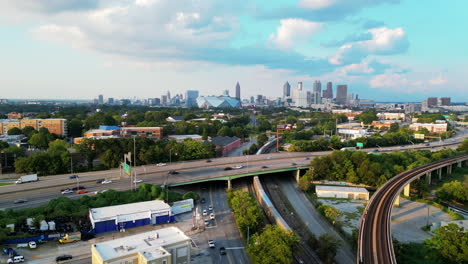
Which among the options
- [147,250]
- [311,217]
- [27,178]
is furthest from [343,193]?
[27,178]

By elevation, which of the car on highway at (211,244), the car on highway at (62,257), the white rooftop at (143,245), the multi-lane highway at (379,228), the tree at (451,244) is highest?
the white rooftop at (143,245)

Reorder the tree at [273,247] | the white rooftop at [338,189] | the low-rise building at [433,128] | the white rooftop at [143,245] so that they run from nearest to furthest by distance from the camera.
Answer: the white rooftop at [143,245] → the tree at [273,247] → the white rooftop at [338,189] → the low-rise building at [433,128]

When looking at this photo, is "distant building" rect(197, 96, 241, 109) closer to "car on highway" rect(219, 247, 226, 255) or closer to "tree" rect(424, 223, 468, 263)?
"car on highway" rect(219, 247, 226, 255)

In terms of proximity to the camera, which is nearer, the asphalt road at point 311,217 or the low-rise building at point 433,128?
the asphalt road at point 311,217

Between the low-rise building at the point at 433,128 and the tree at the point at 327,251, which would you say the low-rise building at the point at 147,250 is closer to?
the tree at the point at 327,251

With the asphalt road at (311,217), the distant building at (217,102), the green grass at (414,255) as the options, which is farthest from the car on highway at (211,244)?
the distant building at (217,102)

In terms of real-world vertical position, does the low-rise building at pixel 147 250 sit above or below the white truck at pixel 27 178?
below
